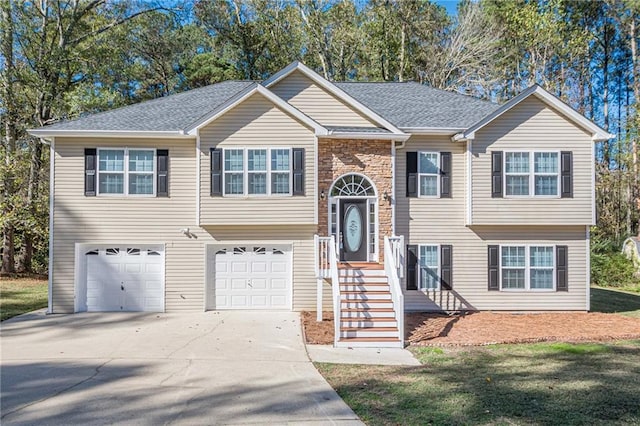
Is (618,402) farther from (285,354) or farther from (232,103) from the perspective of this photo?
(232,103)

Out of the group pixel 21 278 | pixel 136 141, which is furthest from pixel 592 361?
pixel 21 278

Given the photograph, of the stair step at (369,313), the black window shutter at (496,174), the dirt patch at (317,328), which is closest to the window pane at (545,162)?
the black window shutter at (496,174)

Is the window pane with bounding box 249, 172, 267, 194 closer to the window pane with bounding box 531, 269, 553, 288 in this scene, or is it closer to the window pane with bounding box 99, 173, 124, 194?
the window pane with bounding box 99, 173, 124, 194

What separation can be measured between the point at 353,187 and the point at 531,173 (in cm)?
550

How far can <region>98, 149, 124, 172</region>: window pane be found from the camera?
1302 cm

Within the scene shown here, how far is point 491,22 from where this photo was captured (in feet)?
89.4

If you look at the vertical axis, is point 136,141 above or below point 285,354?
above

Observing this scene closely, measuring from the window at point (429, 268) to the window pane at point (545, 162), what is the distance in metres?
3.97

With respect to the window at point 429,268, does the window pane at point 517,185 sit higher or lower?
higher

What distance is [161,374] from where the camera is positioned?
7547 mm

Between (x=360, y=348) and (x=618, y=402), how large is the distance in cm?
482

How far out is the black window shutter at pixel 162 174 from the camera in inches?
516

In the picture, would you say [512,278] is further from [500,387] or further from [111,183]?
[111,183]

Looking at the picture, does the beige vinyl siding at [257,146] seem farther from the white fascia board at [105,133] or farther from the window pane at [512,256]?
the window pane at [512,256]
